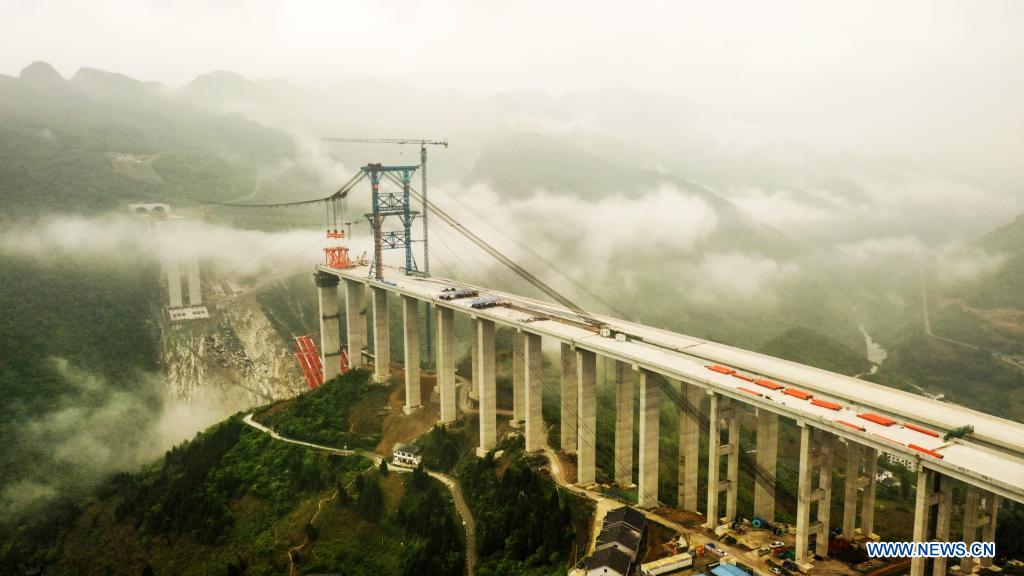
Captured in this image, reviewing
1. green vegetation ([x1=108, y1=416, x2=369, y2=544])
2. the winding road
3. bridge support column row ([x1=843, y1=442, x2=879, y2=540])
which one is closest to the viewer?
bridge support column row ([x1=843, y1=442, x2=879, y2=540])

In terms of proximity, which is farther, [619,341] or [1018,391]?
[1018,391]

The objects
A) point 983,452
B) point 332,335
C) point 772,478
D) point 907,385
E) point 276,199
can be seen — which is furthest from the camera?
point 276,199

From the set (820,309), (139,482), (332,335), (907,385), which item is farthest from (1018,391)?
(139,482)

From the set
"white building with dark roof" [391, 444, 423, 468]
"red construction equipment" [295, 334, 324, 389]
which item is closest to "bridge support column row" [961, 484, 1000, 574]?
"white building with dark roof" [391, 444, 423, 468]

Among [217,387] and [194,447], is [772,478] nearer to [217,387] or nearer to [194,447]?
[194,447]

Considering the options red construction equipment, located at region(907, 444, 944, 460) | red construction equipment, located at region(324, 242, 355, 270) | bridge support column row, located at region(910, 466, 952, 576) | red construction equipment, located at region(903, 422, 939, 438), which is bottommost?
bridge support column row, located at region(910, 466, 952, 576)

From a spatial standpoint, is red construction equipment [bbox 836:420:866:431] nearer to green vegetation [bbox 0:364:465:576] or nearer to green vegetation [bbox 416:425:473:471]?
green vegetation [bbox 0:364:465:576]
